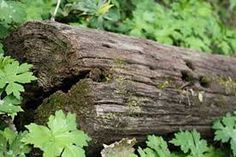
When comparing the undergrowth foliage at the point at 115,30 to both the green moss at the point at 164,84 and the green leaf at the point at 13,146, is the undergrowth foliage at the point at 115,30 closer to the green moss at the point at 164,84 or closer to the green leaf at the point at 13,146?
the green leaf at the point at 13,146

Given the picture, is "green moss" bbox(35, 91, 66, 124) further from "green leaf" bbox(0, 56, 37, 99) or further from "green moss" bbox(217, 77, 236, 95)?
"green moss" bbox(217, 77, 236, 95)

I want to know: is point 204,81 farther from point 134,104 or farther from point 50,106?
point 50,106

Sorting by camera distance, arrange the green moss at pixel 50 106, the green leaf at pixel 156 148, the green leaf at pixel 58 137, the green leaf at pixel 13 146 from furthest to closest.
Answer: the green leaf at pixel 156 148
the green moss at pixel 50 106
the green leaf at pixel 13 146
the green leaf at pixel 58 137

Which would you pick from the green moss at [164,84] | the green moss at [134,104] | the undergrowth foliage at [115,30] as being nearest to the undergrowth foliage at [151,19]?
the undergrowth foliage at [115,30]

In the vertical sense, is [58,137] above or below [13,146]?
above

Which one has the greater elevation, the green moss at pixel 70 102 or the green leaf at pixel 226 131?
the green moss at pixel 70 102

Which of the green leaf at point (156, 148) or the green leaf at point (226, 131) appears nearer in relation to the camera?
the green leaf at point (156, 148)

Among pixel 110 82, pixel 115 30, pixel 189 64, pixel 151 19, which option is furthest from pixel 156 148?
pixel 151 19
